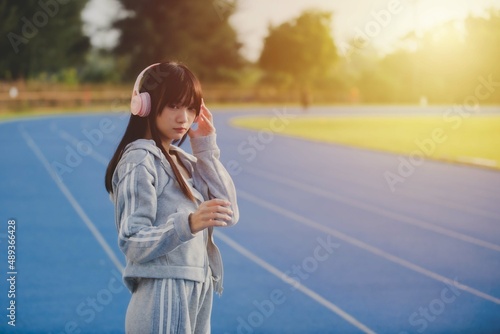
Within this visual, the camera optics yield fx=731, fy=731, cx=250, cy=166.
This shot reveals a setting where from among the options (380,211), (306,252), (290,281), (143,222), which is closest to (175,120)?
(143,222)

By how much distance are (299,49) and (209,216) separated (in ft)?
198

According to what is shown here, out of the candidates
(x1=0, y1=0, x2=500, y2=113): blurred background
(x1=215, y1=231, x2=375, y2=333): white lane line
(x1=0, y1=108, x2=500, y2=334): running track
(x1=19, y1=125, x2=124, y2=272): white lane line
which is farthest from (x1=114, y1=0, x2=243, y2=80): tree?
(x1=215, y1=231, x2=375, y2=333): white lane line

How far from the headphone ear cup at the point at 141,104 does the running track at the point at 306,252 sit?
3.33 metres

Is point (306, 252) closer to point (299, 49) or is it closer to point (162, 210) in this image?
point (162, 210)

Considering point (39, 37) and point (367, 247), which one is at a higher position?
point (39, 37)

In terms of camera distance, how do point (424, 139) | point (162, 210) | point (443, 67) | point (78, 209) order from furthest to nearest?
point (443, 67)
point (424, 139)
point (78, 209)
point (162, 210)

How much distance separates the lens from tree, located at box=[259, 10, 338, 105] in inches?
2394

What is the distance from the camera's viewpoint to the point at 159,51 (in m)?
52.8

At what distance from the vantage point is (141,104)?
85.6 inches

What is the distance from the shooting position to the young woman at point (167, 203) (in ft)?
6.71

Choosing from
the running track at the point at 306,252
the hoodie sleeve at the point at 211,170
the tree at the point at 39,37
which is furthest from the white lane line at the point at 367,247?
the tree at the point at 39,37

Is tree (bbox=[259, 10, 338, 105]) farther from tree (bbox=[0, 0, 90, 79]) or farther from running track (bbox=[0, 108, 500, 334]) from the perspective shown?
running track (bbox=[0, 108, 500, 334])

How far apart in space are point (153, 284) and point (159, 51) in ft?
170

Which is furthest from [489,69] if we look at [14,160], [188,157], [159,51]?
[159,51]
